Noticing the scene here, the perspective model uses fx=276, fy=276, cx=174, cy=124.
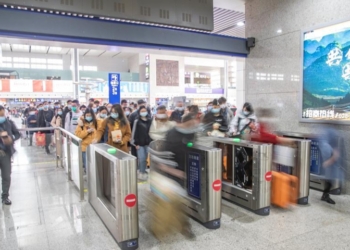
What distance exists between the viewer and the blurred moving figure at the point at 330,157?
3.74 metres

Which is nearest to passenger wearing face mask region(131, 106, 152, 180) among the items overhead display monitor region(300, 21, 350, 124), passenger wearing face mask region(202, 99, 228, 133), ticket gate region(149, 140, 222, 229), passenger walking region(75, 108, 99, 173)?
passenger walking region(75, 108, 99, 173)

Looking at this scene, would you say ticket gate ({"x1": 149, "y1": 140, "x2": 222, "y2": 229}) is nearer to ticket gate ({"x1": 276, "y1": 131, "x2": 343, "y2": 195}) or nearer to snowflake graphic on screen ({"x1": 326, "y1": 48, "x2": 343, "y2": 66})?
ticket gate ({"x1": 276, "y1": 131, "x2": 343, "y2": 195})

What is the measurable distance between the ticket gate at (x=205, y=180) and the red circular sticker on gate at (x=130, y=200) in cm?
60

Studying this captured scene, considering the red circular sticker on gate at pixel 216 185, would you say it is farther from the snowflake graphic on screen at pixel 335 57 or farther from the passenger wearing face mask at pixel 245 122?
the snowflake graphic on screen at pixel 335 57

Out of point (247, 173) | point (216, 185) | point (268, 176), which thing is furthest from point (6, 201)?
point (268, 176)

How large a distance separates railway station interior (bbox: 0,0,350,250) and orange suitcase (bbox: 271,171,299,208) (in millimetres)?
15

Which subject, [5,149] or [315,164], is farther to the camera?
[315,164]

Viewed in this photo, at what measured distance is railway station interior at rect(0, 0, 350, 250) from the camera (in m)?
2.96

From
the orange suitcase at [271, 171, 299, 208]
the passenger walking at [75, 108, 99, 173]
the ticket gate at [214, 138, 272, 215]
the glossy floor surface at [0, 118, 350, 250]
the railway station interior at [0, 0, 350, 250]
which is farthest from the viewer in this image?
the passenger walking at [75, 108, 99, 173]

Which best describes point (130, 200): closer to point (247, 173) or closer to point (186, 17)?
point (247, 173)

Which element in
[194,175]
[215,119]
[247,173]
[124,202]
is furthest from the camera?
[215,119]

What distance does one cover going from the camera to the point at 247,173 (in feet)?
12.4

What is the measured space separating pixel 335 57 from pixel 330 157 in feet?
5.25

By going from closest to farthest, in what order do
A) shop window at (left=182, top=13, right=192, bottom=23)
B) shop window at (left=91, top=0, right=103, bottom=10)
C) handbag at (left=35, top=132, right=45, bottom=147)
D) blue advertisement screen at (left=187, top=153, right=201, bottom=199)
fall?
blue advertisement screen at (left=187, top=153, right=201, bottom=199) < shop window at (left=91, top=0, right=103, bottom=10) < shop window at (left=182, top=13, right=192, bottom=23) < handbag at (left=35, top=132, right=45, bottom=147)
